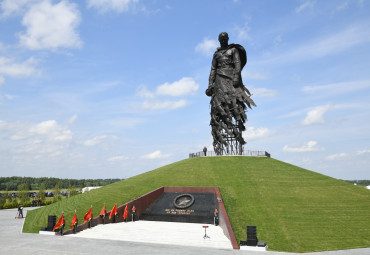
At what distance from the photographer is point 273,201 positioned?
2500 cm

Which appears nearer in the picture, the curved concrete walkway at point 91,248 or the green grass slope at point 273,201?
the curved concrete walkway at point 91,248

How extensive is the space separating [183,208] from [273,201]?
759 cm

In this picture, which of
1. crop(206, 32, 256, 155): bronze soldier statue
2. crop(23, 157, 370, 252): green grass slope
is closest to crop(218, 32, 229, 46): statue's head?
crop(206, 32, 256, 155): bronze soldier statue

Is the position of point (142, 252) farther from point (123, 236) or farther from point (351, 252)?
point (351, 252)

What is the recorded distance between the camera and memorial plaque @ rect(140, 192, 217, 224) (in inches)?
979

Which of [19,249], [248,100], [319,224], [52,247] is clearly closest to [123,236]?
[52,247]

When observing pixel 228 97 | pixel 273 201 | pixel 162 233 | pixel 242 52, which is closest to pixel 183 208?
pixel 162 233

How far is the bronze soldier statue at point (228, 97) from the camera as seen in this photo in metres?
38.1

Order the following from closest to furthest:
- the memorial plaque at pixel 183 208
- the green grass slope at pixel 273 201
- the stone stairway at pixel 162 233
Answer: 1. the stone stairway at pixel 162 233
2. the green grass slope at pixel 273 201
3. the memorial plaque at pixel 183 208

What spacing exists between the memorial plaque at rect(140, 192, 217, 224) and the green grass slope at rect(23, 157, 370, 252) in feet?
5.35

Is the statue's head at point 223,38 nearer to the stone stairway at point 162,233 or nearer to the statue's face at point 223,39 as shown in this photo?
the statue's face at point 223,39

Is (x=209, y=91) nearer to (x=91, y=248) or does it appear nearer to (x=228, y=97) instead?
(x=228, y=97)

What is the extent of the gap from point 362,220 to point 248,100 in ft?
63.4

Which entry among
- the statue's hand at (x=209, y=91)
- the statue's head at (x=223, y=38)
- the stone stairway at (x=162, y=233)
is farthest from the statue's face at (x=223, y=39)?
the stone stairway at (x=162, y=233)
